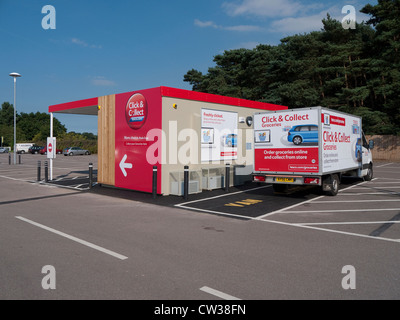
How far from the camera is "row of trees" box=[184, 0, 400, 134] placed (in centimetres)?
3102

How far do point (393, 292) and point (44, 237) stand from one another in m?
5.90

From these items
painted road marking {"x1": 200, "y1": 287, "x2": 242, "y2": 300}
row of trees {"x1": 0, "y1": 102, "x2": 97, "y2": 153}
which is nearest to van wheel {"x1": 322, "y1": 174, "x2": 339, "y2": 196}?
painted road marking {"x1": 200, "y1": 287, "x2": 242, "y2": 300}

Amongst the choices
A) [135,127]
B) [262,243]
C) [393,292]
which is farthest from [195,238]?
[135,127]

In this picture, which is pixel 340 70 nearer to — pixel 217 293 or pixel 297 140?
pixel 297 140

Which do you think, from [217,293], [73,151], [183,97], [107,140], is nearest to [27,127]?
[73,151]

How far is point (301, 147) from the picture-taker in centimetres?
1041

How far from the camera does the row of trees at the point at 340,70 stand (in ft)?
Answer: 102

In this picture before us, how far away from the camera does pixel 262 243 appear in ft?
19.8

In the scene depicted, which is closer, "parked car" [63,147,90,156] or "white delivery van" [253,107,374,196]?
"white delivery van" [253,107,374,196]

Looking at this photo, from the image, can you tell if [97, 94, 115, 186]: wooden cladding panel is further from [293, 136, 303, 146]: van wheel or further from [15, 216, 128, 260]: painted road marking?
[293, 136, 303, 146]: van wheel

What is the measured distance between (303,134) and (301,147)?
1.36 feet

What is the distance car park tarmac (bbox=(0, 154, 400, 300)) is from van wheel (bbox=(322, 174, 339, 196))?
0.53 meters

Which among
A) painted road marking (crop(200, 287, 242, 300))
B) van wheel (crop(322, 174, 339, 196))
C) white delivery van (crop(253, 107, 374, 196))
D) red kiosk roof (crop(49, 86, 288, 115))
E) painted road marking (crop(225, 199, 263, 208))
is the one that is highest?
red kiosk roof (crop(49, 86, 288, 115))
